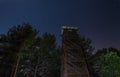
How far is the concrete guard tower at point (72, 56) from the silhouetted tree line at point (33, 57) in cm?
165

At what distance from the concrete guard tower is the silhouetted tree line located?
5.42 ft

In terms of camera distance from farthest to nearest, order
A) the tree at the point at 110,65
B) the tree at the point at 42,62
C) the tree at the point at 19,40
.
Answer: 1. the tree at the point at 42,62
2. the tree at the point at 19,40
3. the tree at the point at 110,65

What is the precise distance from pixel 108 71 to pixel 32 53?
27.7 ft

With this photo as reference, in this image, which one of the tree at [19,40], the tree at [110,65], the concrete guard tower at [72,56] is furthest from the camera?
the tree at [19,40]

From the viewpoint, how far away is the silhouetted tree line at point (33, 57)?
24156mm

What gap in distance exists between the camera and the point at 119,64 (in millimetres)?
22375

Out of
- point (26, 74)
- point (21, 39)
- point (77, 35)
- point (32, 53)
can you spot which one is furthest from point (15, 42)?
point (77, 35)

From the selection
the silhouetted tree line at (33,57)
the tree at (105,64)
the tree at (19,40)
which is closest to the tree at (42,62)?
the silhouetted tree line at (33,57)

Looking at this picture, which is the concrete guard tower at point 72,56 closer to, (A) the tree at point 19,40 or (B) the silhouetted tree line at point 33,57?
(B) the silhouetted tree line at point 33,57

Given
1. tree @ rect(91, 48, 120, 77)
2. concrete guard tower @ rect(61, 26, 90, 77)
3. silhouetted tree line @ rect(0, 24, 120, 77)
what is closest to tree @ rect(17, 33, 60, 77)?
silhouetted tree line @ rect(0, 24, 120, 77)

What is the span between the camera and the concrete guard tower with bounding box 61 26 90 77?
2181 cm

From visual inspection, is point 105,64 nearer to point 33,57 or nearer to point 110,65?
point 110,65

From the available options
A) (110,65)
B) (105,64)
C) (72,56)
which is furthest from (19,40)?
(110,65)

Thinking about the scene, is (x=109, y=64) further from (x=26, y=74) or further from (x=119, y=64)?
(x=26, y=74)
